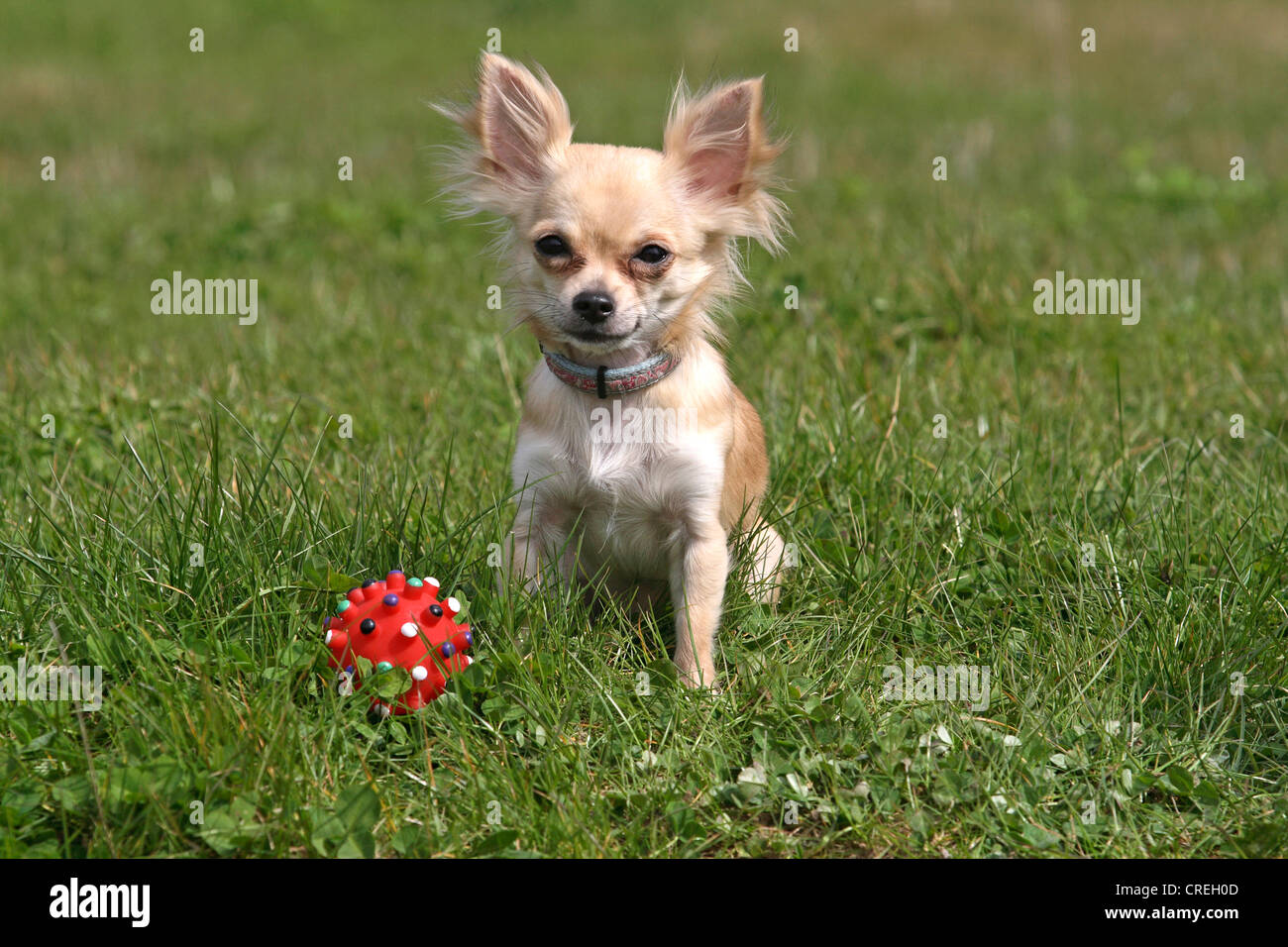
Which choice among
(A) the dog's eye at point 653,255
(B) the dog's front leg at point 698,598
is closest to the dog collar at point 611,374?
(A) the dog's eye at point 653,255

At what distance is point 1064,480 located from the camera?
3.76 metres

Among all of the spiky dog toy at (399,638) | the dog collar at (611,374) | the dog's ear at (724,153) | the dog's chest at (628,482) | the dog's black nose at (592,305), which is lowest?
the spiky dog toy at (399,638)

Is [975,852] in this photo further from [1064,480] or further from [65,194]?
[65,194]

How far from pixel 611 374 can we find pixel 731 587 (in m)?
0.69

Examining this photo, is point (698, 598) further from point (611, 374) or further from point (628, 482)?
point (611, 374)

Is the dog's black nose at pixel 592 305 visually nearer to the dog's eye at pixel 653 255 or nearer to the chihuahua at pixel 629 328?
the chihuahua at pixel 629 328

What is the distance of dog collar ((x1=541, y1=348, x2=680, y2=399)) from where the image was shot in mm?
3072

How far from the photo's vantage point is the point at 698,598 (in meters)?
3.05

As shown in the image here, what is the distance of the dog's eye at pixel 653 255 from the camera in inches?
118

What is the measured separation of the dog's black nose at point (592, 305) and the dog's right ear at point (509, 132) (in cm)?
48

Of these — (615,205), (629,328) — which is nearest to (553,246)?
(615,205)

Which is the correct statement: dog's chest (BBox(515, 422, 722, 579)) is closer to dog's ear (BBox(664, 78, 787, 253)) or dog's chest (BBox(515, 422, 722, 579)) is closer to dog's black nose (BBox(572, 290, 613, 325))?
dog's black nose (BBox(572, 290, 613, 325))

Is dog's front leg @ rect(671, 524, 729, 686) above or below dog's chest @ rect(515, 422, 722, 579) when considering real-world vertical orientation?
below

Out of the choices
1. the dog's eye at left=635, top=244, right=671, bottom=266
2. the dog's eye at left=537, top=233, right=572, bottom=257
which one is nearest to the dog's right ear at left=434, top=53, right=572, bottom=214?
the dog's eye at left=537, top=233, right=572, bottom=257
